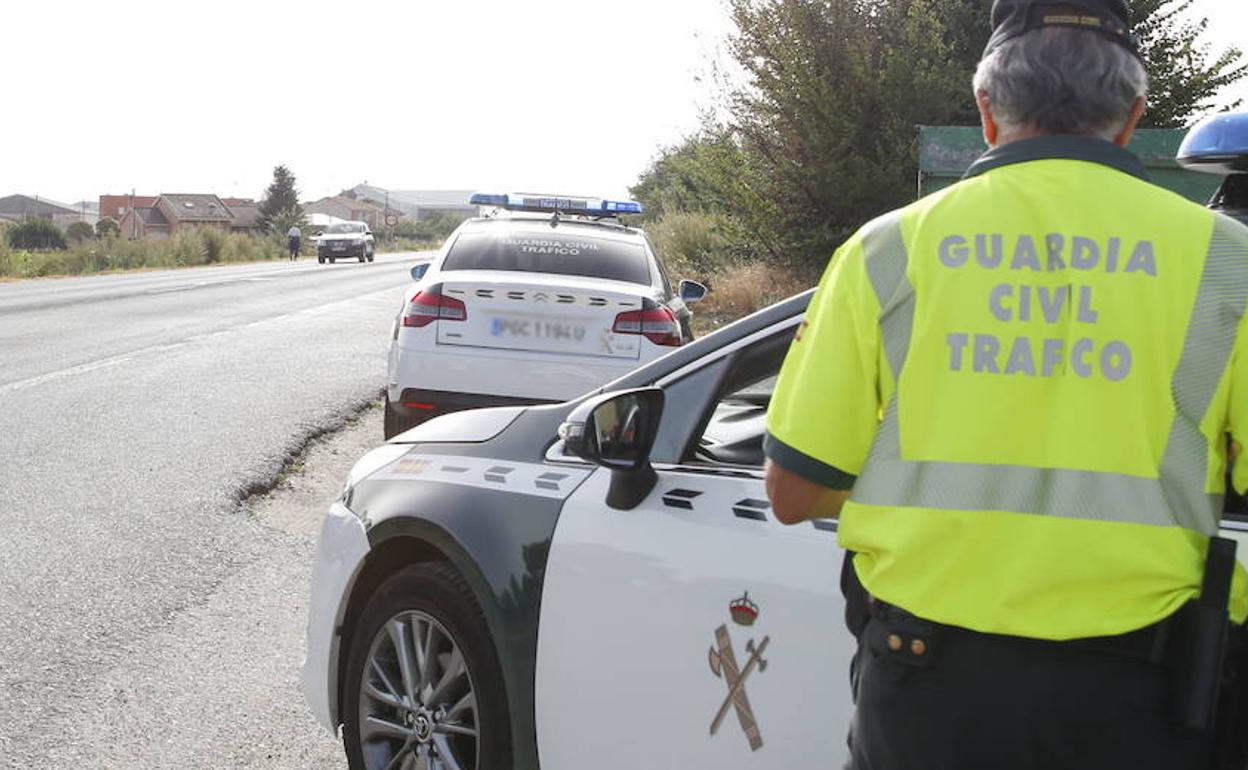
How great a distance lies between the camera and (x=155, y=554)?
6.75 metres

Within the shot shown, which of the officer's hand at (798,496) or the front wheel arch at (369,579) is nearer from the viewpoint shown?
the officer's hand at (798,496)

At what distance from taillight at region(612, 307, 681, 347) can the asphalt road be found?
7.38 ft

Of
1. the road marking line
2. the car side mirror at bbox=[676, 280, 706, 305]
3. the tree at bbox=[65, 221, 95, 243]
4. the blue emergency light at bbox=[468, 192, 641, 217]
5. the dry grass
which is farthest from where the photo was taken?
the tree at bbox=[65, 221, 95, 243]

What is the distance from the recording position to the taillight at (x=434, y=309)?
8.72 metres

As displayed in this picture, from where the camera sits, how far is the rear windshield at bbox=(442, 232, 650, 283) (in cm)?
942

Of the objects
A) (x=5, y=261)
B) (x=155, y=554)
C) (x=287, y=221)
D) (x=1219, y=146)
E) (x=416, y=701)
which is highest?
(x=1219, y=146)

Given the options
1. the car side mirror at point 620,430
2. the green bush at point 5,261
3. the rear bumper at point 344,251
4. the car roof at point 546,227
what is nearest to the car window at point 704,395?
the car side mirror at point 620,430

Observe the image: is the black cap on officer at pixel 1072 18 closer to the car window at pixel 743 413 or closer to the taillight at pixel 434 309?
Result: the car window at pixel 743 413

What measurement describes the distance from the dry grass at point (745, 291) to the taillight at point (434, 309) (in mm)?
9554

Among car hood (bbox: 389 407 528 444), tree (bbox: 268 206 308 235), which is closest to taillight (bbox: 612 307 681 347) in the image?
car hood (bbox: 389 407 528 444)

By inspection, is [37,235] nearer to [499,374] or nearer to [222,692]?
[499,374]

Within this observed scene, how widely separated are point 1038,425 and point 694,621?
4.08ft

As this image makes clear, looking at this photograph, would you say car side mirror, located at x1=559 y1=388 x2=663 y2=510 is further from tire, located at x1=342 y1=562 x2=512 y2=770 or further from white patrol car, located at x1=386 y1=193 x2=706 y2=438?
white patrol car, located at x1=386 y1=193 x2=706 y2=438

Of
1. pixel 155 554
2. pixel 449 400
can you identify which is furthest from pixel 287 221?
pixel 155 554
